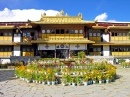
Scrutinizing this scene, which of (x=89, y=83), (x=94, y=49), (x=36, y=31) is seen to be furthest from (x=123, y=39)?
(x=89, y=83)

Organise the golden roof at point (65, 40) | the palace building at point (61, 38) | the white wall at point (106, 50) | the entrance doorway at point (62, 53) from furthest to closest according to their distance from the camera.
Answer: the white wall at point (106, 50) < the entrance doorway at point (62, 53) < the palace building at point (61, 38) < the golden roof at point (65, 40)

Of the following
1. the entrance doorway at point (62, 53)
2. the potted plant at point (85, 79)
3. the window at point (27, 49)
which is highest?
the window at point (27, 49)

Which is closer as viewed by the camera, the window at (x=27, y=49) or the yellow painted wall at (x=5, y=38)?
the window at (x=27, y=49)

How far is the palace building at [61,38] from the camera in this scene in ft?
109

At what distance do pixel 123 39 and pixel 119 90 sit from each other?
86.7 ft

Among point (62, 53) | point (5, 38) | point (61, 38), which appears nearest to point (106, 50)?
point (62, 53)

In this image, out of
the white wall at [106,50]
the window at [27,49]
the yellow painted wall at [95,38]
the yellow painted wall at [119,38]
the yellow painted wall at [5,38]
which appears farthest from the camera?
the yellow painted wall at [119,38]

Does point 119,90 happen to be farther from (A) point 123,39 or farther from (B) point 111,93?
(A) point 123,39

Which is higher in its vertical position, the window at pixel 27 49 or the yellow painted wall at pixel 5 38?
the yellow painted wall at pixel 5 38

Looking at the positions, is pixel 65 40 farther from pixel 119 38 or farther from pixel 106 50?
pixel 119 38

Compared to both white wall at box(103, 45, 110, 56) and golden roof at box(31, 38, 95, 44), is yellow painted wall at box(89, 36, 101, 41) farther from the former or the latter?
golden roof at box(31, 38, 95, 44)

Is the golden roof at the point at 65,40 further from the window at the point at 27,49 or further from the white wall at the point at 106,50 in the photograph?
the white wall at the point at 106,50

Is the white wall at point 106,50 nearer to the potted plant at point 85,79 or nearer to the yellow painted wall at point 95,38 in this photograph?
the yellow painted wall at point 95,38

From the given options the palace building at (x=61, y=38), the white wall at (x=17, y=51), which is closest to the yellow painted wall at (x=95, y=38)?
the palace building at (x=61, y=38)
